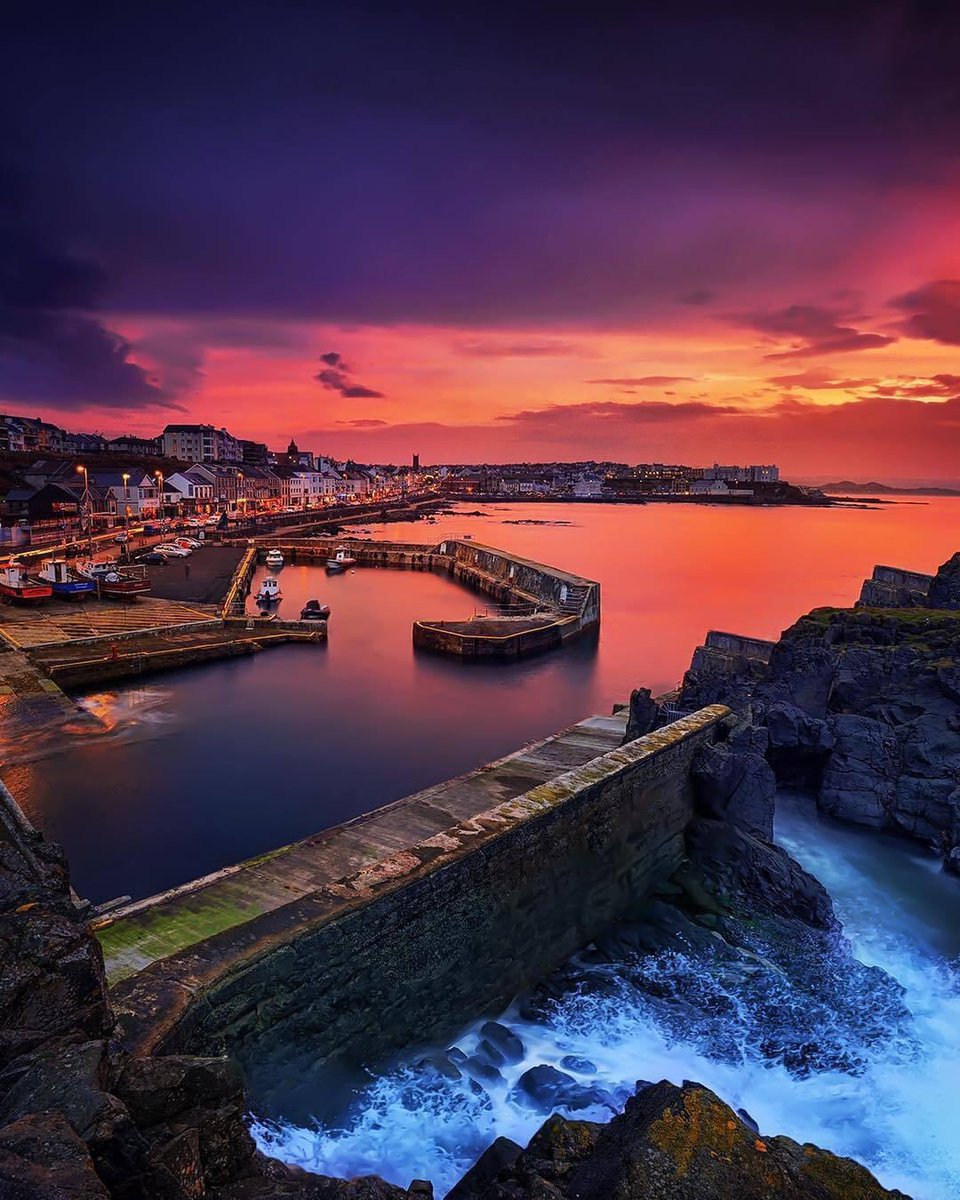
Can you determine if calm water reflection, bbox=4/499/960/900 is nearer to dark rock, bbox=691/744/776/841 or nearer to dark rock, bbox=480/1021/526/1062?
dark rock, bbox=480/1021/526/1062

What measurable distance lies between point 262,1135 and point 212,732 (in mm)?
15326

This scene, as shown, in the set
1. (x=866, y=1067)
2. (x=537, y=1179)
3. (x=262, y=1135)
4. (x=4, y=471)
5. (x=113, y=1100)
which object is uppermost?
(x=4, y=471)

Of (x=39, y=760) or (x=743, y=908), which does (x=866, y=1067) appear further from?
(x=39, y=760)

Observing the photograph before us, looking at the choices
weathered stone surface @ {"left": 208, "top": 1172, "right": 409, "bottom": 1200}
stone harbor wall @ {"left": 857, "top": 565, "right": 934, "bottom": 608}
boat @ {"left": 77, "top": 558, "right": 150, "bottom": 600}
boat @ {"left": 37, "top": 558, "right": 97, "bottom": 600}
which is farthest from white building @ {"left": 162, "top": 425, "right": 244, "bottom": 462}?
weathered stone surface @ {"left": 208, "top": 1172, "right": 409, "bottom": 1200}

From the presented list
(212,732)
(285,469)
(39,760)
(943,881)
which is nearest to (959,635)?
(943,881)

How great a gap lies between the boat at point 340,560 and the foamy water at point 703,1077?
51.2 meters

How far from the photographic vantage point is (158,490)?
284ft

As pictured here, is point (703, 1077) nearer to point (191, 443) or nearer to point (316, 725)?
point (316, 725)

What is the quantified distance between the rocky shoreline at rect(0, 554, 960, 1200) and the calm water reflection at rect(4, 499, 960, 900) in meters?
6.95

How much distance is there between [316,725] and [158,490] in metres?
74.0

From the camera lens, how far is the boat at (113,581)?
3494 cm

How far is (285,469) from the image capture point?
138 m

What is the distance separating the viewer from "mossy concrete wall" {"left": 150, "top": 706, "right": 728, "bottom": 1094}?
23.8 feet

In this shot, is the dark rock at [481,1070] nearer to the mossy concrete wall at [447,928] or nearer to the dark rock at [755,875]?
the mossy concrete wall at [447,928]
